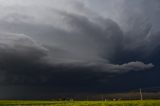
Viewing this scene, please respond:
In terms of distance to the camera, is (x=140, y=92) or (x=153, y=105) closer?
(x=153, y=105)

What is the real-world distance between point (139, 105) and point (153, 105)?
13.6 feet

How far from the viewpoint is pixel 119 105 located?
79375 millimetres

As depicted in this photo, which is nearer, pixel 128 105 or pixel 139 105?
pixel 139 105

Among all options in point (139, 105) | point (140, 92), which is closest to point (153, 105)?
point (139, 105)

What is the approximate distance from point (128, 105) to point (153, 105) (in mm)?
6449

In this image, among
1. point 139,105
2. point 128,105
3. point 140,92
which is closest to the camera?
point 139,105

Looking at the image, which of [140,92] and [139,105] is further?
[140,92]

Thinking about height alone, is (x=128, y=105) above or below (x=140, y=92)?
below

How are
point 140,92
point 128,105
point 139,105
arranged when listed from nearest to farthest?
point 139,105
point 128,105
point 140,92

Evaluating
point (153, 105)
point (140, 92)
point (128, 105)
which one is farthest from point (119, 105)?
point (140, 92)

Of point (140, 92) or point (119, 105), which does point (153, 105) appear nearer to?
point (119, 105)

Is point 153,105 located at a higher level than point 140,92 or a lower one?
lower

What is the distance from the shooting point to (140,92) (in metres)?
127

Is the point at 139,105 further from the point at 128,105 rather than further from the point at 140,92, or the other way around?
the point at 140,92
